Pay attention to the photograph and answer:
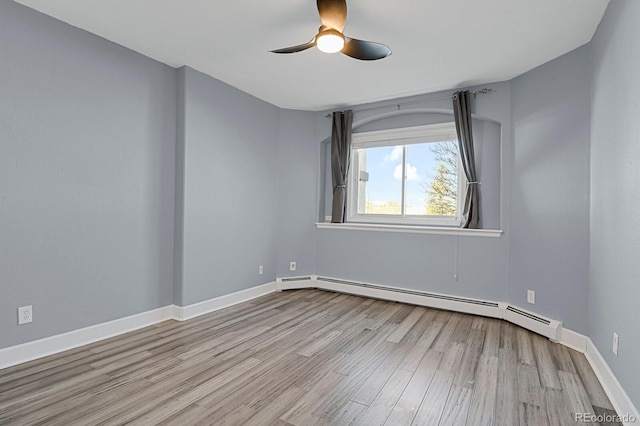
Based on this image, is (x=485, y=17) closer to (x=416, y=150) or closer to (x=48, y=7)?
(x=416, y=150)

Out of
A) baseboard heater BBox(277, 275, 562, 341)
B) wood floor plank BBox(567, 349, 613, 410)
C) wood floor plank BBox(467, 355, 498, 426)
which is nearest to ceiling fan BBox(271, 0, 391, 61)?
wood floor plank BBox(467, 355, 498, 426)

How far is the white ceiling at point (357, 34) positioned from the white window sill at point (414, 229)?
1.64 metres

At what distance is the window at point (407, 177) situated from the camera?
4055mm

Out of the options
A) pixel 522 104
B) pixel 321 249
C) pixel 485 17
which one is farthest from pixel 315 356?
pixel 522 104

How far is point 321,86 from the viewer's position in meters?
3.76

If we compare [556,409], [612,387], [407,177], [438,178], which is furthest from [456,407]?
[407,177]

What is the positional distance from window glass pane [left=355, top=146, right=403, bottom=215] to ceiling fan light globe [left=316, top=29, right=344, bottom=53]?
7.75 ft

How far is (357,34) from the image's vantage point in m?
2.68

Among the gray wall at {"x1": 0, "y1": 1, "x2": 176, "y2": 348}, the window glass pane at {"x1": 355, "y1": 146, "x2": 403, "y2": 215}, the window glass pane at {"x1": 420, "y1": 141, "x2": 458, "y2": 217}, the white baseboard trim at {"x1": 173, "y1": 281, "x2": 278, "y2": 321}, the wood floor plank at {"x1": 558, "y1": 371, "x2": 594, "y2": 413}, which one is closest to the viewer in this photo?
the wood floor plank at {"x1": 558, "y1": 371, "x2": 594, "y2": 413}

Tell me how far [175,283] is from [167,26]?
235 cm

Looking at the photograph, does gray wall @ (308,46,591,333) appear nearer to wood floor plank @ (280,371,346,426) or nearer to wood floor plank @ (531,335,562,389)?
wood floor plank @ (531,335,562,389)

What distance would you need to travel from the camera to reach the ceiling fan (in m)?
2.08

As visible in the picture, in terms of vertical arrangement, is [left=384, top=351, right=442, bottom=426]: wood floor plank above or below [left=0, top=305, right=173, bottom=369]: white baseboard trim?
below

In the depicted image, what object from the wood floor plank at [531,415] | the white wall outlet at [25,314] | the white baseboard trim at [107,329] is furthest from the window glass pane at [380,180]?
the white wall outlet at [25,314]
